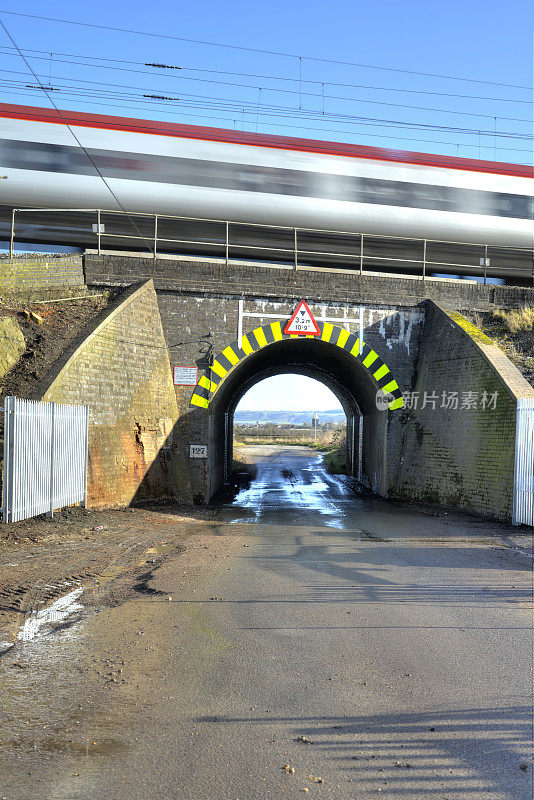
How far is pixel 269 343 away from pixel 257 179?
4.19m

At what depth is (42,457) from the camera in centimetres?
1027

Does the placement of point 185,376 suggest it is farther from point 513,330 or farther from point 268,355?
point 513,330

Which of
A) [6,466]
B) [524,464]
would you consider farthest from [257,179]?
[6,466]

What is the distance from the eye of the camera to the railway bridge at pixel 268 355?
12812 mm

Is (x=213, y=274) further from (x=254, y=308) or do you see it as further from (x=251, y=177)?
(x=251, y=177)

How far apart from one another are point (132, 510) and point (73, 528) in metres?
2.64

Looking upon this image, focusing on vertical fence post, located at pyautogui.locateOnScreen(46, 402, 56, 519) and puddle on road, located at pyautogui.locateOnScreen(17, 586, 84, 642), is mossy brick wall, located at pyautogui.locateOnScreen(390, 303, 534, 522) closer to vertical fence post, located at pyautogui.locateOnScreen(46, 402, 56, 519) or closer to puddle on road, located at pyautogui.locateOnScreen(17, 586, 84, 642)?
vertical fence post, located at pyautogui.locateOnScreen(46, 402, 56, 519)

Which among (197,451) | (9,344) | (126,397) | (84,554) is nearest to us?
(84,554)

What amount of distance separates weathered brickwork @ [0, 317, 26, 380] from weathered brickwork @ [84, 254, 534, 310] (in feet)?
8.09

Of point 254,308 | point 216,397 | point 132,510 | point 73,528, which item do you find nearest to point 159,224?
point 254,308

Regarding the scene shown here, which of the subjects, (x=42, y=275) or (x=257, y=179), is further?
(x=257, y=179)

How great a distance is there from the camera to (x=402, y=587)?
281 inches

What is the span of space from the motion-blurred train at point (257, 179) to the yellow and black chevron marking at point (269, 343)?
2.93m

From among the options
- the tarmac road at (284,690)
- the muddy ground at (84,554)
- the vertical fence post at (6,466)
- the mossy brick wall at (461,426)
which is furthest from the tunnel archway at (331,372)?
the tarmac road at (284,690)
